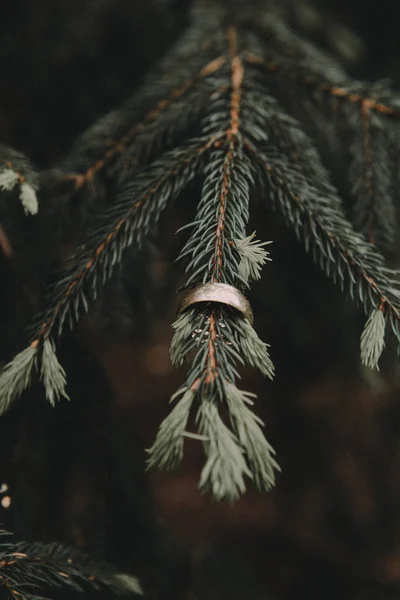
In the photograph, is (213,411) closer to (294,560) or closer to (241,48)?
(241,48)

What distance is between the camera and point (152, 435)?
2.23 metres

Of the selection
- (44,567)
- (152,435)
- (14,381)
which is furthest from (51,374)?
(152,435)

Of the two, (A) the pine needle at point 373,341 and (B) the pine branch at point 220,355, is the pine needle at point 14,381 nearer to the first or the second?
(B) the pine branch at point 220,355

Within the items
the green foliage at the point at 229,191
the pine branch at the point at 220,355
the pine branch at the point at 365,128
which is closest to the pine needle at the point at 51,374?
the green foliage at the point at 229,191

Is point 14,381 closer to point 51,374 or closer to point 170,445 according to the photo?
point 51,374

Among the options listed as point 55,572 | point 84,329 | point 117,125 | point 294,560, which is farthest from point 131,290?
point 294,560

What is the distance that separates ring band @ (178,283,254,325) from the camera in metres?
0.54

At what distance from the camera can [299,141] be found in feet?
2.85

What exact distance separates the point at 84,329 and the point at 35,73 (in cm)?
60

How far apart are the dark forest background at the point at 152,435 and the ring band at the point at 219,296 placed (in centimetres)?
43

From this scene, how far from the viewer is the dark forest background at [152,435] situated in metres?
0.95

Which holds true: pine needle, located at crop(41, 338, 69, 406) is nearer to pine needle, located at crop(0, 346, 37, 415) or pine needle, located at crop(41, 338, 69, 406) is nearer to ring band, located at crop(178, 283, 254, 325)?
pine needle, located at crop(0, 346, 37, 415)

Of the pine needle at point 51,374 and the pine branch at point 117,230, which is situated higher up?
the pine branch at point 117,230

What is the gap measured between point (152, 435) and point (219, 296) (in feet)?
5.93
